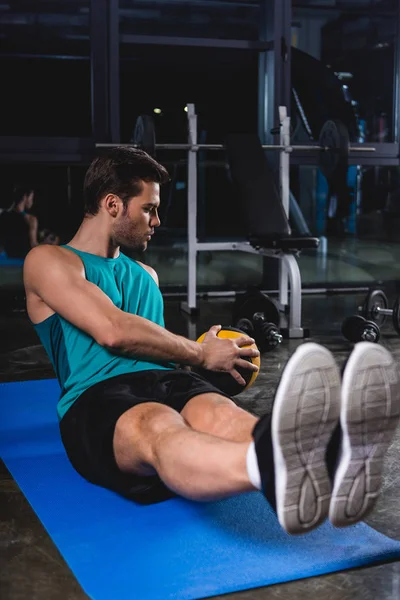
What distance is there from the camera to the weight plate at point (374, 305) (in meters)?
4.26

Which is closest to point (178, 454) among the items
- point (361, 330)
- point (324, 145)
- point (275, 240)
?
point (361, 330)

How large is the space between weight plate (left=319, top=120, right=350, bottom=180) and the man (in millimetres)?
2837

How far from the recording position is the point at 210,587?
146cm

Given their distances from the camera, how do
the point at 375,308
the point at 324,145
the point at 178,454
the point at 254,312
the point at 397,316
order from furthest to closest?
the point at 324,145 → the point at 375,308 → the point at 397,316 → the point at 254,312 → the point at 178,454

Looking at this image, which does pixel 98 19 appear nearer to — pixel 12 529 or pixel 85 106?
pixel 85 106

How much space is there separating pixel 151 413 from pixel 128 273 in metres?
0.48

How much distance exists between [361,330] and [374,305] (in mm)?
479

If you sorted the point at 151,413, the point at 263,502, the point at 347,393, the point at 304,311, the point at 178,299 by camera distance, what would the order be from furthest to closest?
the point at 178,299 → the point at 304,311 → the point at 263,502 → the point at 151,413 → the point at 347,393

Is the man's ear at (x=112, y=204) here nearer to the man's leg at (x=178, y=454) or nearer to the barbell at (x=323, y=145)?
the man's leg at (x=178, y=454)

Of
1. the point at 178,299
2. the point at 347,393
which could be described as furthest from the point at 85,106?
the point at 347,393

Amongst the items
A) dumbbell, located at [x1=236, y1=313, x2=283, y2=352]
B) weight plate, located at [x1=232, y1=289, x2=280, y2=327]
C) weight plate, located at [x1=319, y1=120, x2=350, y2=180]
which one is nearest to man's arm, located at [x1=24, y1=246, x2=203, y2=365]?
dumbbell, located at [x1=236, y1=313, x2=283, y2=352]

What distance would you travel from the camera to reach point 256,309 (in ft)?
13.1

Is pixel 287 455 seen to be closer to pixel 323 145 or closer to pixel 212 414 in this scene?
pixel 212 414

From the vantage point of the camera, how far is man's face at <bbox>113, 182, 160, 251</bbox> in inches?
76.8
